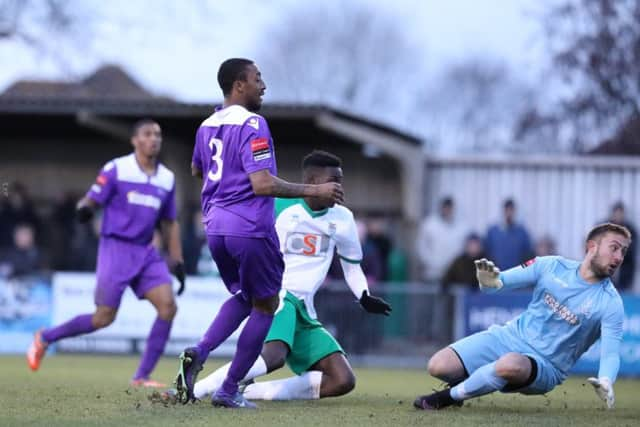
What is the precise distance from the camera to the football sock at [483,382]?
9.00 meters

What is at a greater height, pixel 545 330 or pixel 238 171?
pixel 238 171

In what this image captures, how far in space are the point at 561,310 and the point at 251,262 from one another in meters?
2.32

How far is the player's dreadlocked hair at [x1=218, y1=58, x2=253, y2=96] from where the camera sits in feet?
28.4

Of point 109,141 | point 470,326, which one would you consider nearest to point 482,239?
point 470,326

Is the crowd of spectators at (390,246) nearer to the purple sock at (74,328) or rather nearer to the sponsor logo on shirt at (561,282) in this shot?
the purple sock at (74,328)

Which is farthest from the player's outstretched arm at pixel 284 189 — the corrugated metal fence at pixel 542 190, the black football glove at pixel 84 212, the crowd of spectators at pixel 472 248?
the corrugated metal fence at pixel 542 190

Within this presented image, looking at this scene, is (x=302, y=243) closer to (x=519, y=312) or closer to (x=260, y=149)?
(x=260, y=149)

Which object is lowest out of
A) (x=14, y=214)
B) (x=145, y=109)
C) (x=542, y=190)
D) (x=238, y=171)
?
(x=14, y=214)

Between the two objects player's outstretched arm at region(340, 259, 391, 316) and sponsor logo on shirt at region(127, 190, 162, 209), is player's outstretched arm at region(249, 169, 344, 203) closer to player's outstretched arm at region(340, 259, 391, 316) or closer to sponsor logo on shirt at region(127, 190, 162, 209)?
player's outstretched arm at region(340, 259, 391, 316)

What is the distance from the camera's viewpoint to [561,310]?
919 cm

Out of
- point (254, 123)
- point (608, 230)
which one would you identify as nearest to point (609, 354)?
point (608, 230)

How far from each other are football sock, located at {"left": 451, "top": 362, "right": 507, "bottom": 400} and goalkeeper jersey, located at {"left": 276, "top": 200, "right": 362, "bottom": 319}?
1.51m

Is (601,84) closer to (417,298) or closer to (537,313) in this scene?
(417,298)

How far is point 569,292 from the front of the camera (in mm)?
9164
